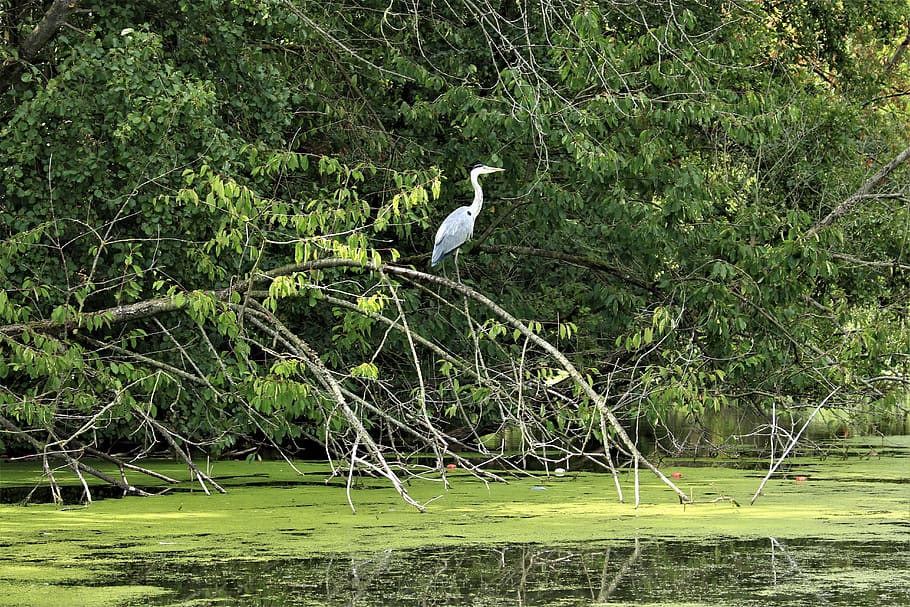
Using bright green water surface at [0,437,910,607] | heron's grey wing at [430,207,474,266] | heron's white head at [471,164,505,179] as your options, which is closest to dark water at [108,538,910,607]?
bright green water surface at [0,437,910,607]

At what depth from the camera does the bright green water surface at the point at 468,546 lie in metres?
5.21

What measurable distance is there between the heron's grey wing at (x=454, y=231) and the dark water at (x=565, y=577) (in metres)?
3.28

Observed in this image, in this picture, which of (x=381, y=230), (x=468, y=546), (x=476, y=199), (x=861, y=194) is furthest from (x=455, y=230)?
(x=861, y=194)

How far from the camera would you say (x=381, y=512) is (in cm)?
776

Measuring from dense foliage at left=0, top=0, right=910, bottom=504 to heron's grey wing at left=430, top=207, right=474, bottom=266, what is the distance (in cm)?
26

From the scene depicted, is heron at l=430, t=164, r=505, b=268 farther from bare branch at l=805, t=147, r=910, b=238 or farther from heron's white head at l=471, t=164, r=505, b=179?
bare branch at l=805, t=147, r=910, b=238

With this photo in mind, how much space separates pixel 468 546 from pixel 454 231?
3262mm

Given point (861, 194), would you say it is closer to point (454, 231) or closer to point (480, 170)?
point (480, 170)

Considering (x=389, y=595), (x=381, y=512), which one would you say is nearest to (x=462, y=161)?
(x=381, y=512)

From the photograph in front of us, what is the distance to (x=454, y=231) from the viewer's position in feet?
30.5

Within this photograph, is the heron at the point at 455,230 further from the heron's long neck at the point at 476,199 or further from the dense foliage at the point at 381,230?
the dense foliage at the point at 381,230

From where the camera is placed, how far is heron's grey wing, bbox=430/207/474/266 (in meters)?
9.30

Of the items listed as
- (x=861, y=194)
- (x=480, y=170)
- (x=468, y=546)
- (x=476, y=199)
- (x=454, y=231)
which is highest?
(x=480, y=170)

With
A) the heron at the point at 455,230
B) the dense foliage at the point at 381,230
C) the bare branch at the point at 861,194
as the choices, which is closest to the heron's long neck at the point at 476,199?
the heron at the point at 455,230
